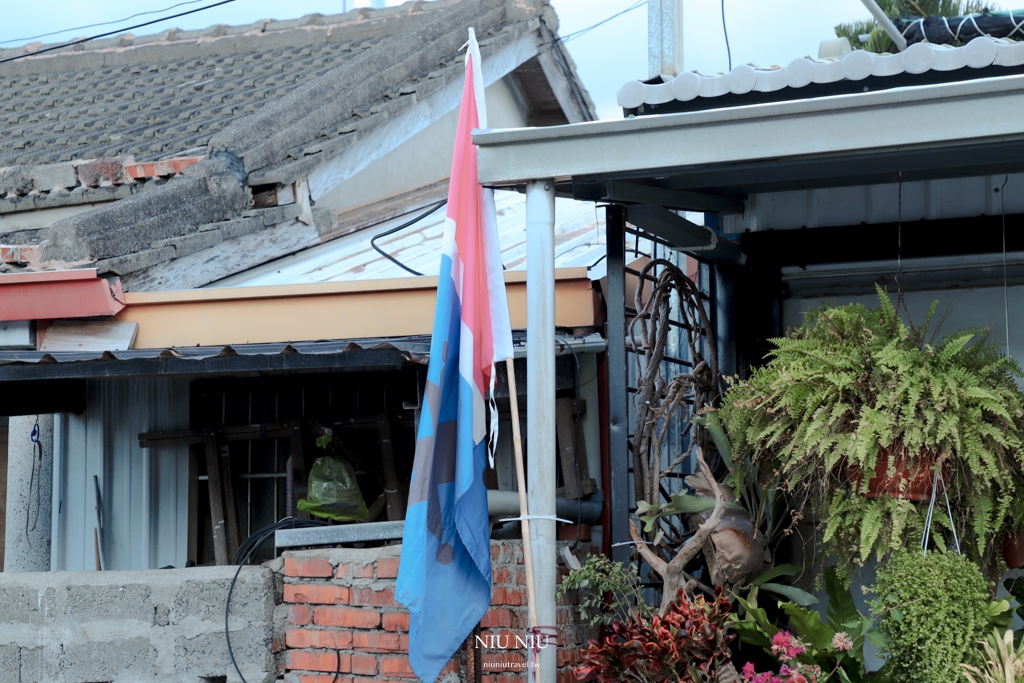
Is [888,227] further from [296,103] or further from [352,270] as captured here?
[296,103]

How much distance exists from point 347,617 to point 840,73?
305 cm

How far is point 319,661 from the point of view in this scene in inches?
181

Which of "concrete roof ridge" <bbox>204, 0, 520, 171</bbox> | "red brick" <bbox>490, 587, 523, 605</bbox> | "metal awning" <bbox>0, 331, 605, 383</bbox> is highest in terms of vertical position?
"concrete roof ridge" <bbox>204, 0, 520, 171</bbox>

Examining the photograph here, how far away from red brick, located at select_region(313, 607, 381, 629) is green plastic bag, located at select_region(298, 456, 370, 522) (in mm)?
1458

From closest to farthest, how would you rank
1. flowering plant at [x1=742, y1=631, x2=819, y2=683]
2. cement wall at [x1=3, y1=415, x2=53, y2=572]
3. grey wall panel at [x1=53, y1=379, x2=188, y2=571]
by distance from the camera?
flowering plant at [x1=742, y1=631, x2=819, y2=683] < cement wall at [x1=3, y1=415, x2=53, y2=572] < grey wall panel at [x1=53, y1=379, x2=188, y2=571]

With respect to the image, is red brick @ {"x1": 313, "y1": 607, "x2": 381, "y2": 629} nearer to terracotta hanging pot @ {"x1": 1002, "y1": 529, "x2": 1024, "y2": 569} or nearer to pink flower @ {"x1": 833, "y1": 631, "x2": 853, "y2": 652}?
pink flower @ {"x1": 833, "y1": 631, "x2": 853, "y2": 652}

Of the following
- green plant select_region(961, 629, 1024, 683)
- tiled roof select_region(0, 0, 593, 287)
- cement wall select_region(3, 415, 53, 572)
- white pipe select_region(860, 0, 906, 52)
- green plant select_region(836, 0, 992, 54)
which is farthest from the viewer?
green plant select_region(836, 0, 992, 54)

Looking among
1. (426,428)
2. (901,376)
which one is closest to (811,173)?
(901,376)

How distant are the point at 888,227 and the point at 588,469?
2029 millimetres

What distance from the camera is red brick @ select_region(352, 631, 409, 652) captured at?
14.7 feet

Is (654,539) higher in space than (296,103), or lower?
lower

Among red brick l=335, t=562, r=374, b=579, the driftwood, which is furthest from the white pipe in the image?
red brick l=335, t=562, r=374, b=579

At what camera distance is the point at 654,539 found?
4.42 m

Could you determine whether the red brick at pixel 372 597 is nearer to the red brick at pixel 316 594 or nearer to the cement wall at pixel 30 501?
the red brick at pixel 316 594
